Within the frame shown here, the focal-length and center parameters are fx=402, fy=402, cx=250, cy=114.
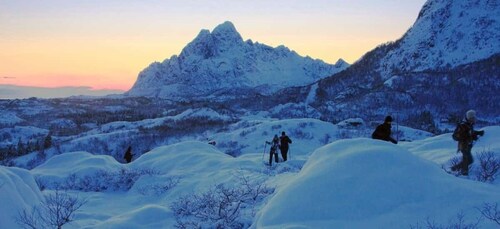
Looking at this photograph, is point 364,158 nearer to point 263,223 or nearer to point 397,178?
point 397,178

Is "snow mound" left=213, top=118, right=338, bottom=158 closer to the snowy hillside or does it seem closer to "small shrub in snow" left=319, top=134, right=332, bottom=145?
"small shrub in snow" left=319, top=134, right=332, bottom=145

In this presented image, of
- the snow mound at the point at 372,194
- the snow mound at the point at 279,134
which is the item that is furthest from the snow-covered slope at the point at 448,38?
the snow mound at the point at 372,194

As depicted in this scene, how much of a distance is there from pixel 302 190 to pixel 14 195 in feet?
19.8

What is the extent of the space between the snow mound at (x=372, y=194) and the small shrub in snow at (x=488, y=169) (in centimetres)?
192

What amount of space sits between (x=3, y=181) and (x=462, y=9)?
407 ft

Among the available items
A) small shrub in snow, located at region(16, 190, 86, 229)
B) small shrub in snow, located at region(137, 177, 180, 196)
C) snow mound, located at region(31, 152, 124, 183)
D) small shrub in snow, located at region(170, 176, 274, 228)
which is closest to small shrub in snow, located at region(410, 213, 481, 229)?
small shrub in snow, located at region(170, 176, 274, 228)

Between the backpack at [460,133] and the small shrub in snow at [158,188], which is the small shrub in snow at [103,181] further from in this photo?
the backpack at [460,133]

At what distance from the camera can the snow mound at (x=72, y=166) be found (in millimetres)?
18487

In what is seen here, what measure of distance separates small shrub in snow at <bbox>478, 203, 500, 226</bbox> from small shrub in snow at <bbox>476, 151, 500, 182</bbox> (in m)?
2.87

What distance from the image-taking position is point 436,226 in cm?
640

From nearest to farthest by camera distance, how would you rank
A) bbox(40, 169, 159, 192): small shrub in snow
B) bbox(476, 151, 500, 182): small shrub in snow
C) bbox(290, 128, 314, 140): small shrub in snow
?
bbox(476, 151, 500, 182): small shrub in snow → bbox(40, 169, 159, 192): small shrub in snow → bbox(290, 128, 314, 140): small shrub in snow

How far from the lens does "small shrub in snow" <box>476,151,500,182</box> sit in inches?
361

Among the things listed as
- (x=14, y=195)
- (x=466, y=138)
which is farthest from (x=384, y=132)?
(x=14, y=195)

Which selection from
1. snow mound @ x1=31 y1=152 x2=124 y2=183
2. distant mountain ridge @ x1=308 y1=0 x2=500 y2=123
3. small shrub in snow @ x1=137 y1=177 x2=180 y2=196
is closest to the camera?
small shrub in snow @ x1=137 y1=177 x2=180 y2=196
